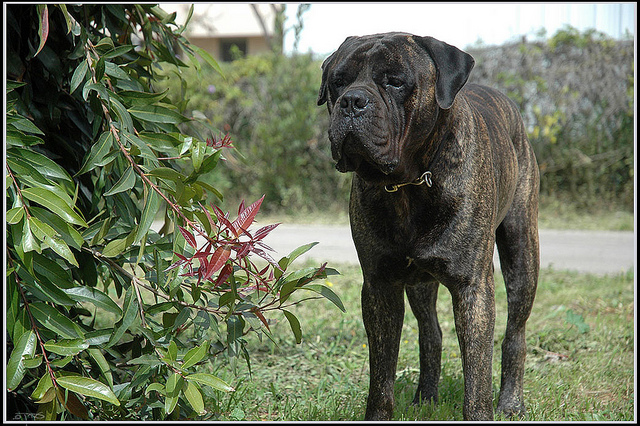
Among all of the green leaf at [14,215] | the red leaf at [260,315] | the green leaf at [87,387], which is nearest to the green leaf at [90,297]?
the green leaf at [87,387]

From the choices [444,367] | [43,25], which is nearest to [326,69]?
[43,25]

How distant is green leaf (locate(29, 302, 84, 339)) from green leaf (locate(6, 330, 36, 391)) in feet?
0.22

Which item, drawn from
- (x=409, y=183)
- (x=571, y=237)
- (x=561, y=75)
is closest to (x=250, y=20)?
(x=561, y=75)

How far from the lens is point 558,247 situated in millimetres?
8273

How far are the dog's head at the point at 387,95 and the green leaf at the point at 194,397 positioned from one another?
1.01m

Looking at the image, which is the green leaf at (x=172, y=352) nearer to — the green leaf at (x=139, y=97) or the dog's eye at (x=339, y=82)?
the green leaf at (x=139, y=97)

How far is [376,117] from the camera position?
7.61 feet

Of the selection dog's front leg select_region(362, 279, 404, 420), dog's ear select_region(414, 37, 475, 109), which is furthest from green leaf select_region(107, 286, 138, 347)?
dog's ear select_region(414, 37, 475, 109)

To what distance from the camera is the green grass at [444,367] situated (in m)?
3.29

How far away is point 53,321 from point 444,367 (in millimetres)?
2459

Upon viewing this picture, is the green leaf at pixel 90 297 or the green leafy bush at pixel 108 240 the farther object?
the green leaf at pixel 90 297

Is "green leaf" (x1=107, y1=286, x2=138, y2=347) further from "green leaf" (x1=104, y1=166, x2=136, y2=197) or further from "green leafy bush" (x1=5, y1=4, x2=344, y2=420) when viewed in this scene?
"green leaf" (x1=104, y1=166, x2=136, y2=197)

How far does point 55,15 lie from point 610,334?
168 inches

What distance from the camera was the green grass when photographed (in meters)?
3.29
